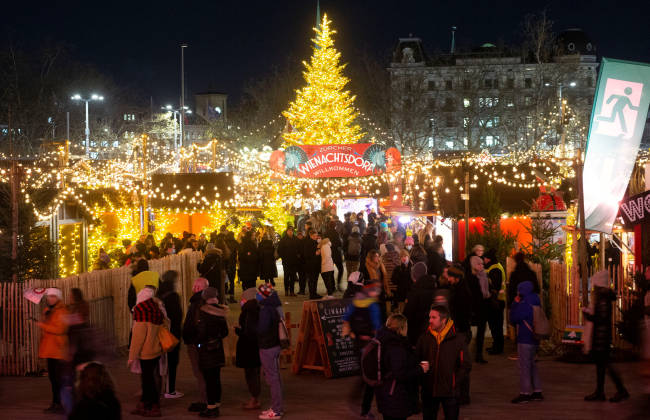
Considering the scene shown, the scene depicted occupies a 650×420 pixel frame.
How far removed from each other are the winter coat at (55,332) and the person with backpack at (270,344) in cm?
204

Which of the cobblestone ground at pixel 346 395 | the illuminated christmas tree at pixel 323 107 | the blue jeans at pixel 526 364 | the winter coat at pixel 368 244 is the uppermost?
the illuminated christmas tree at pixel 323 107

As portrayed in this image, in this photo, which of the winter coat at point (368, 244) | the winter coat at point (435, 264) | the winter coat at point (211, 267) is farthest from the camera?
the winter coat at point (368, 244)

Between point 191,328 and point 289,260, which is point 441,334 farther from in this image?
point 289,260

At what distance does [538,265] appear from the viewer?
1116cm

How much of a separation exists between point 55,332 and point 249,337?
6.68ft

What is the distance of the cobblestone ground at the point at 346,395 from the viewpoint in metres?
7.54

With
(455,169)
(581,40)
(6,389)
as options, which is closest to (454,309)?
(6,389)

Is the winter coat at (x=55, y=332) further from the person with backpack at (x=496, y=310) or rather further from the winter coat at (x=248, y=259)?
the winter coat at (x=248, y=259)

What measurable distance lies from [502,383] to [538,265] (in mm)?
2813

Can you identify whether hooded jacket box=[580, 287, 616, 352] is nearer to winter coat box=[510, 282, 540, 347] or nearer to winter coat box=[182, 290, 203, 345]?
winter coat box=[510, 282, 540, 347]

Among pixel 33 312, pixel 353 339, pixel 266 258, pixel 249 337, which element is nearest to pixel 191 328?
pixel 249 337

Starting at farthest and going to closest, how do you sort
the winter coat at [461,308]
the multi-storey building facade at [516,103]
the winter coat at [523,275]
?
the multi-storey building facade at [516,103] → the winter coat at [523,275] → the winter coat at [461,308]

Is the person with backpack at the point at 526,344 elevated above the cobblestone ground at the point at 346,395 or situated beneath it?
elevated above

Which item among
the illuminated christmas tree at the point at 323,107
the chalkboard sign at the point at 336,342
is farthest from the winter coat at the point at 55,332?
the illuminated christmas tree at the point at 323,107
